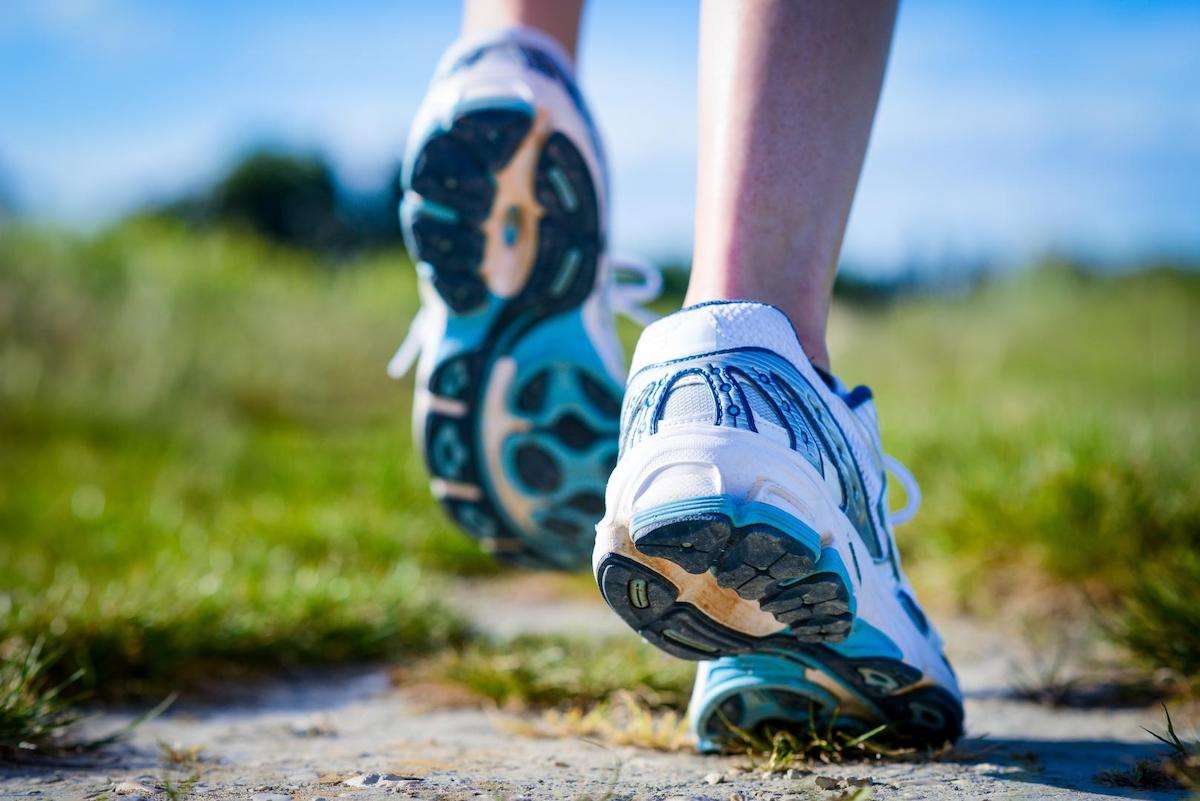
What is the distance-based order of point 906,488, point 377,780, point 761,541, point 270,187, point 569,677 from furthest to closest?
1. point 270,187
2. point 569,677
3. point 906,488
4. point 377,780
5. point 761,541

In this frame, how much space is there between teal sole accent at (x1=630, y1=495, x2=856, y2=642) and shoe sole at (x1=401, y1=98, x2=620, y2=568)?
684mm

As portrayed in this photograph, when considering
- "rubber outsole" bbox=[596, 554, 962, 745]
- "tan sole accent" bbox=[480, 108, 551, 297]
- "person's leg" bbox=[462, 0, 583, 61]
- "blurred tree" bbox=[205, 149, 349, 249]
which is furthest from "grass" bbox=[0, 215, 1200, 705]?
"blurred tree" bbox=[205, 149, 349, 249]

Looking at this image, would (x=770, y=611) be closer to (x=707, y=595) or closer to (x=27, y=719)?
(x=707, y=595)

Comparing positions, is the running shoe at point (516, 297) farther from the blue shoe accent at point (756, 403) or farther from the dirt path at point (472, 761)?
the blue shoe accent at point (756, 403)

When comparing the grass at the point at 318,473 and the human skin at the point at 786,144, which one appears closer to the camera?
the human skin at the point at 786,144

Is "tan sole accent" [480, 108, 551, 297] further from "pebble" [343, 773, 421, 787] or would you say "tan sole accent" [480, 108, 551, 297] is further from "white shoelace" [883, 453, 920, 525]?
"pebble" [343, 773, 421, 787]

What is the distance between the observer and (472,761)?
1.20 metres

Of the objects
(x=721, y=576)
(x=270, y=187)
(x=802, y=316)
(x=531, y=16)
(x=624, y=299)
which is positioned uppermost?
(x=270, y=187)

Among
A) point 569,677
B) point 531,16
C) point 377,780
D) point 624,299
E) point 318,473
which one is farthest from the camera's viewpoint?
point 318,473

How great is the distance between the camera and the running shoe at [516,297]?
5.06ft

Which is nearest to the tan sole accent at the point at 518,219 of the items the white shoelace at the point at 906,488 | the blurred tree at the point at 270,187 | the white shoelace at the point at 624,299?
the white shoelace at the point at 624,299

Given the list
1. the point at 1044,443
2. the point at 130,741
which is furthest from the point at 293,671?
the point at 1044,443

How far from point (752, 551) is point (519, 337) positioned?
2.54ft

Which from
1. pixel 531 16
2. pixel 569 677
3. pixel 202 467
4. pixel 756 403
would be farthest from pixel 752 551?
pixel 202 467
